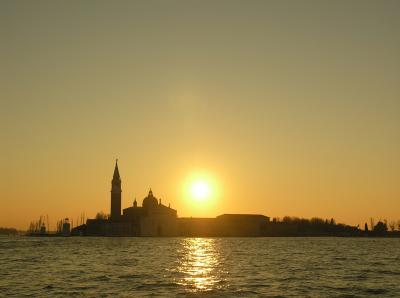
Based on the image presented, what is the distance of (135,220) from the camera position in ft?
608

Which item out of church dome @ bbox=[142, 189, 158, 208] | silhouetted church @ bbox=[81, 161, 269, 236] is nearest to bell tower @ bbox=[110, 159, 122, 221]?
silhouetted church @ bbox=[81, 161, 269, 236]

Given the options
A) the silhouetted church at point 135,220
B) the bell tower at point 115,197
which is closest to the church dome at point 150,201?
the silhouetted church at point 135,220

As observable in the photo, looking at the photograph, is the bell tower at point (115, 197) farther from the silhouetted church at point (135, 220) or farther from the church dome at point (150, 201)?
the church dome at point (150, 201)

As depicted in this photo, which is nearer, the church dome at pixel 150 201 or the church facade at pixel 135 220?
the church facade at pixel 135 220

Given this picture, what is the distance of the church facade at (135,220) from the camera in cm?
18100

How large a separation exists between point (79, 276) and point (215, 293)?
12266 mm

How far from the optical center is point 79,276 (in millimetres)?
39719

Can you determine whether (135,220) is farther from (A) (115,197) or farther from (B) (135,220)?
(A) (115,197)

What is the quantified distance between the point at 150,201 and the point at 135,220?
7719mm

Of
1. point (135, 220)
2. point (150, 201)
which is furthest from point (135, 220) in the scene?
point (150, 201)

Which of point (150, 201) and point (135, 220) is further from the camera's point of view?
point (150, 201)

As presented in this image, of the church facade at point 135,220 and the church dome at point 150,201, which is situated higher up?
the church dome at point 150,201

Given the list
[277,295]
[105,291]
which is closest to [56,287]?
[105,291]

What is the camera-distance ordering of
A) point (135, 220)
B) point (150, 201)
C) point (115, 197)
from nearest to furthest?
point (115, 197)
point (135, 220)
point (150, 201)
